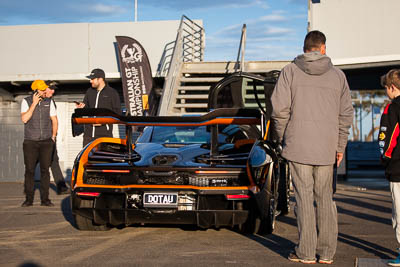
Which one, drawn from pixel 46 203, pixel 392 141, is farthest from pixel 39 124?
pixel 392 141

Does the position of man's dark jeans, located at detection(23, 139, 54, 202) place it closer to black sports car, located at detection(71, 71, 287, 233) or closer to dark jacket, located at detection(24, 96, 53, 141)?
dark jacket, located at detection(24, 96, 53, 141)

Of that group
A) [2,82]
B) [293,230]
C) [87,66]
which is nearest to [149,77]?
[87,66]

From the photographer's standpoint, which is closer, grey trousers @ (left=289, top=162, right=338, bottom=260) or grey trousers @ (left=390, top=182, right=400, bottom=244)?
grey trousers @ (left=289, top=162, right=338, bottom=260)

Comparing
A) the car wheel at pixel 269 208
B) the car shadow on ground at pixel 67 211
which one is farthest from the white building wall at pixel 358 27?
the car wheel at pixel 269 208

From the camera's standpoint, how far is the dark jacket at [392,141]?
5578 millimetres

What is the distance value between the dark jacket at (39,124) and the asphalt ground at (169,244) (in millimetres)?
1735

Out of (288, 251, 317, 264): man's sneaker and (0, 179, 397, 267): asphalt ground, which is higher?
(288, 251, 317, 264): man's sneaker

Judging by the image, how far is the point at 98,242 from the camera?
21.7 ft

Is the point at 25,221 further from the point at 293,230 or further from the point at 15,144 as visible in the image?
the point at 15,144

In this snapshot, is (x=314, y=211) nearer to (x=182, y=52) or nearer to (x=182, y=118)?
(x=182, y=118)

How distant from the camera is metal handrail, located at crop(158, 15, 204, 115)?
52.9ft

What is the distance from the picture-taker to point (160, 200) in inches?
259

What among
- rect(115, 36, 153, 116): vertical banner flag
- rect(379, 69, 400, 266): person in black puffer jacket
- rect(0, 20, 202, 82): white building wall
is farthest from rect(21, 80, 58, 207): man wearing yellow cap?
rect(0, 20, 202, 82): white building wall

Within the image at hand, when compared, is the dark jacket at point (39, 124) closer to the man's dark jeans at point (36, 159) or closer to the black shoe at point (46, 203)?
the man's dark jeans at point (36, 159)
